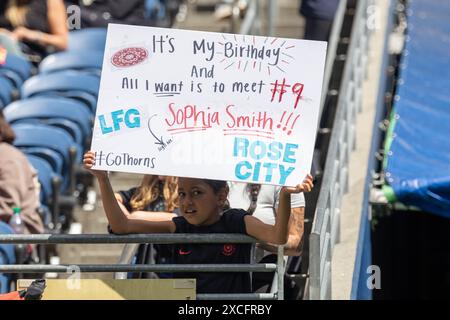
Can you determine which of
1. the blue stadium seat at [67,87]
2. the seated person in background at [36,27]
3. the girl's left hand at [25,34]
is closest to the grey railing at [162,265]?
the blue stadium seat at [67,87]

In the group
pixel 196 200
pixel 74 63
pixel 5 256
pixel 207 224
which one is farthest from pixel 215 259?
pixel 74 63

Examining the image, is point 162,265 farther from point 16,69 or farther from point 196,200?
point 16,69

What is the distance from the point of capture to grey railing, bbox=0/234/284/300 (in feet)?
21.1

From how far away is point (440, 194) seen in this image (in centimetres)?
845

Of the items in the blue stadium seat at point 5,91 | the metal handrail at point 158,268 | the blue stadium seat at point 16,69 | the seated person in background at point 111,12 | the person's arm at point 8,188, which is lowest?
the metal handrail at point 158,268

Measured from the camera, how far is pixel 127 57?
21.4ft

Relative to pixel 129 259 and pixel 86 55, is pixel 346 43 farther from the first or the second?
pixel 129 259

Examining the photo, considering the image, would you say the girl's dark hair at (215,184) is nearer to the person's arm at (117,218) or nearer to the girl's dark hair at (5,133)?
the person's arm at (117,218)

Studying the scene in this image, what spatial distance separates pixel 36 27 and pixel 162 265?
17.9 ft

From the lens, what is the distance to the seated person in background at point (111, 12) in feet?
38.1

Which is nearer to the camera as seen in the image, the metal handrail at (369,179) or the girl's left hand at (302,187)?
the girl's left hand at (302,187)

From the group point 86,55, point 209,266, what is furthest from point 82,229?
point 209,266

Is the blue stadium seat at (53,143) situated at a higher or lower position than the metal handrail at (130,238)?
higher

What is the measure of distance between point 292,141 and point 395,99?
372 cm
